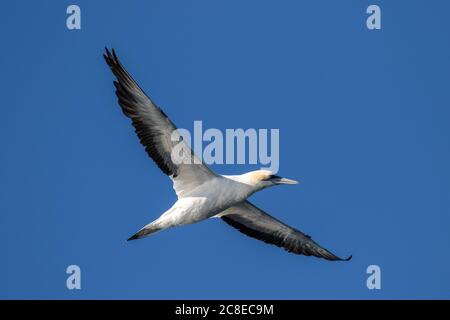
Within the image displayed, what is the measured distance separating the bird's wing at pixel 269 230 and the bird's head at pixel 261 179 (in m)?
1.35

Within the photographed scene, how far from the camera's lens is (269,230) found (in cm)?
2552

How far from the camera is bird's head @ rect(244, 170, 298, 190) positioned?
77.0 ft

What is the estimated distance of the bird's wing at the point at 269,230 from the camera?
25.1 m

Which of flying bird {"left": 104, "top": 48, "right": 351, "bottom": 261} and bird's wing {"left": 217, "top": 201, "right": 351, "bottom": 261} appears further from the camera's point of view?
bird's wing {"left": 217, "top": 201, "right": 351, "bottom": 261}

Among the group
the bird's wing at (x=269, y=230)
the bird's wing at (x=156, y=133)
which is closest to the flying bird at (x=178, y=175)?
the bird's wing at (x=156, y=133)

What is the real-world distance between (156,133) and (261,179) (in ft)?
8.28

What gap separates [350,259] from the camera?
81.1 ft

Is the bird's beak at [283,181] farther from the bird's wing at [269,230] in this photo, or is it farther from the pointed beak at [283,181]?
the bird's wing at [269,230]

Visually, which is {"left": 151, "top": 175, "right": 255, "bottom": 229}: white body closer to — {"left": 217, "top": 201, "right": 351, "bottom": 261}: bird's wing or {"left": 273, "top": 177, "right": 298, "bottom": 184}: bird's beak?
{"left": 273, "top": 177, "right": 298, "bottom": 184}: bird's beak

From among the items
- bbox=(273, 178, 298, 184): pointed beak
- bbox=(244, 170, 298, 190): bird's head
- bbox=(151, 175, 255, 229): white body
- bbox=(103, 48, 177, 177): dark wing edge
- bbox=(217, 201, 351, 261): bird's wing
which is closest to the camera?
bbox=(103, 48, 177, 177): dark wing edge

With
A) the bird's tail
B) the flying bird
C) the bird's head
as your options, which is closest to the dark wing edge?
the flying bird

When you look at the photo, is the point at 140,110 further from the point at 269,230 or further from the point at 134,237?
the point at 269,230

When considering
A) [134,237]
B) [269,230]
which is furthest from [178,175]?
[269,230]

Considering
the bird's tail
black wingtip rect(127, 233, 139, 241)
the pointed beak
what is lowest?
black wingtip rect(127, 233, 139, 241)
